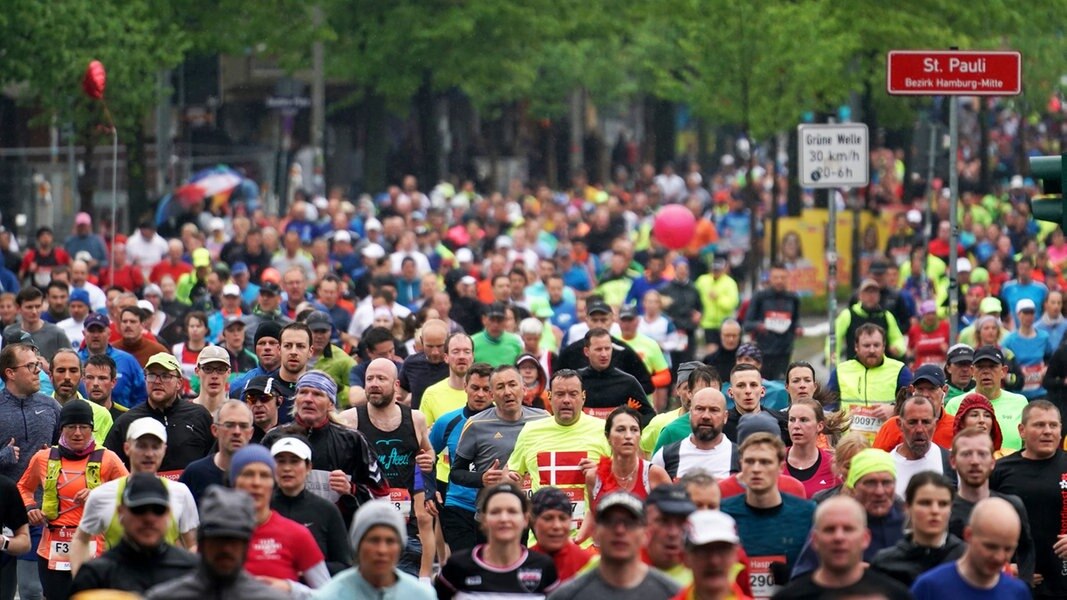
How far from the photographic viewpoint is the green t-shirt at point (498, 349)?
17266mm

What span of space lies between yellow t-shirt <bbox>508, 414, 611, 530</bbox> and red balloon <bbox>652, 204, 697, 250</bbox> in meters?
17.8

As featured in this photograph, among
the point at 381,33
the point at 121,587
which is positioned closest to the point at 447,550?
the point at 121,587

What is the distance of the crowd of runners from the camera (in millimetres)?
8234

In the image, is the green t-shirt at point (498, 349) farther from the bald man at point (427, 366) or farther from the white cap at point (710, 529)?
the white cap at point (710, 529)

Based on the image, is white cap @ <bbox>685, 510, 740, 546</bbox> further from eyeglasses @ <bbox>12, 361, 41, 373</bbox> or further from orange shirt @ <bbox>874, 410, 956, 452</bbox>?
eyeglasses @ <bbox>12, 361, 41, 373</bbox>

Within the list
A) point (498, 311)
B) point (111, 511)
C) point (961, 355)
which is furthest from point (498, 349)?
point (111, 511)

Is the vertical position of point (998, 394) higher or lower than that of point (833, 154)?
lower

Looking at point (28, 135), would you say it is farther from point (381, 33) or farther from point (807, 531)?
point (807, 531)

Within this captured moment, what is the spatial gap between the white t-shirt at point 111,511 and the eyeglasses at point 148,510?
5.20 feet

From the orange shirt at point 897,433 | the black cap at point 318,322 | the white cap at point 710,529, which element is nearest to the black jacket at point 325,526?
the white cap at point 710,529

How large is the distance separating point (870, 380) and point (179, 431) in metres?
4.82

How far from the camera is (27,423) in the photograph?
1291cm

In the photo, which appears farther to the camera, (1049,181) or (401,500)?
(401,500)

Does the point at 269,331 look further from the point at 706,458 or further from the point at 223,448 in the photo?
the point at 706,458
